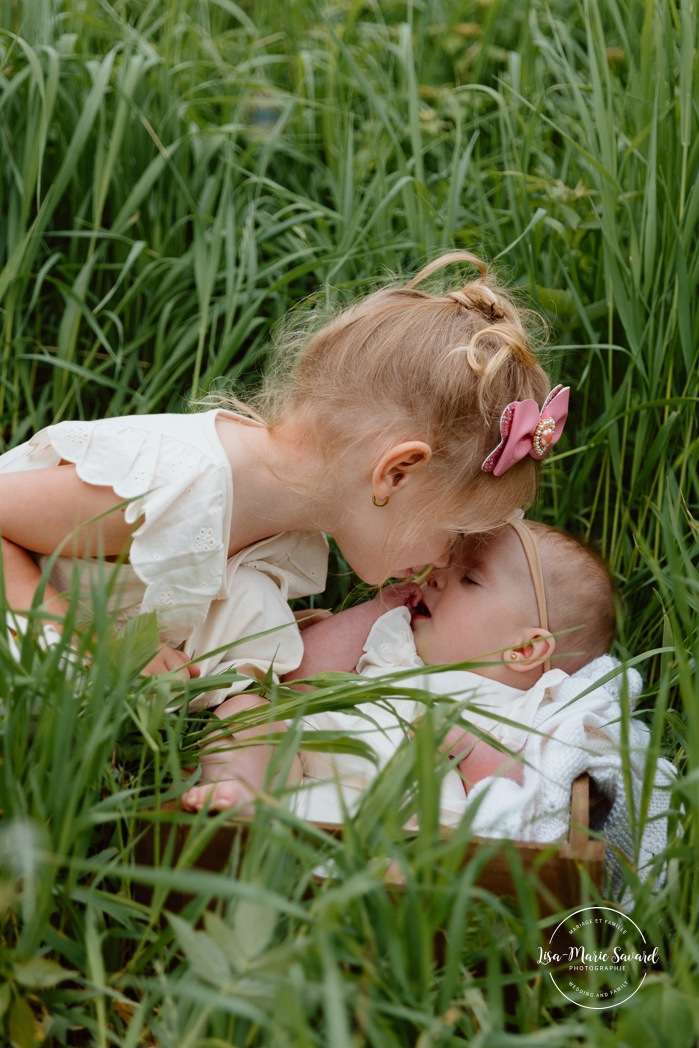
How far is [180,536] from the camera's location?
5.16 ft

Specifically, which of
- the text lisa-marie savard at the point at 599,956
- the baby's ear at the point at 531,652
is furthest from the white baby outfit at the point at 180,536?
the text lisa-marie savard at the point at 599,956

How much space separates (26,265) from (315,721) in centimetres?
109

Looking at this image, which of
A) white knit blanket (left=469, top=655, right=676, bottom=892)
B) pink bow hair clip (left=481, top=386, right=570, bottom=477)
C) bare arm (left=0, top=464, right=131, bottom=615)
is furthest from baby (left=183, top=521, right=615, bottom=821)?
bare arm (left=0, top=464, right=131, bottom=615)

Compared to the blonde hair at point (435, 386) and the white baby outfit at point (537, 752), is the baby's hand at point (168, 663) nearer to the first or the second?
the white baby outfit at point (537, 752)

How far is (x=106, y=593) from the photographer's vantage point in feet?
3.75

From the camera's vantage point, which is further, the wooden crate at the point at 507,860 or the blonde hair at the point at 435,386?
the blonde hair at the point at 435,386

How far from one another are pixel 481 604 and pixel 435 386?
0.42m

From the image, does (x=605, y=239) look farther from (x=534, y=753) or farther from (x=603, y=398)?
(x=534, y=753)

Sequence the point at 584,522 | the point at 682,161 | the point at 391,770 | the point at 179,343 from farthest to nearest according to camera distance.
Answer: the point at 179,343, the point at 584,522, the point at 682,161, the point at 391,770

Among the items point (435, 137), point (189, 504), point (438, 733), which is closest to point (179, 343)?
point (189, 504)

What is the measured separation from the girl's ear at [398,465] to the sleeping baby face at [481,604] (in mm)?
252

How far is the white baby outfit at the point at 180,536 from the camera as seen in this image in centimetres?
156

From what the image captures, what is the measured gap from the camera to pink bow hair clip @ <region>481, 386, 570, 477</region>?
62.7 inches

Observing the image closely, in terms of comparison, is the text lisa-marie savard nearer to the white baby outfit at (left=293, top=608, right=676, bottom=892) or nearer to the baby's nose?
the white baby outfit at (left=293, top=608, right=676, bottom=892)
